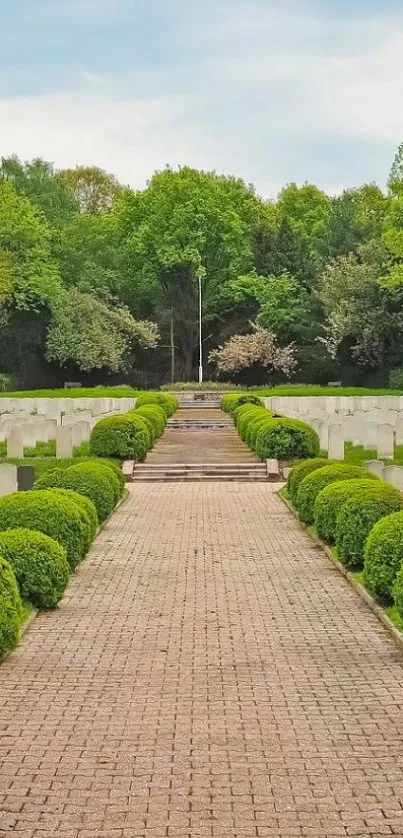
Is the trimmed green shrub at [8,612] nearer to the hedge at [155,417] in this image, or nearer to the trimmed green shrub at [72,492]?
the trimmed green shrub at [72,492]

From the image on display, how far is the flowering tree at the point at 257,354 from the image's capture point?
60.4 meters

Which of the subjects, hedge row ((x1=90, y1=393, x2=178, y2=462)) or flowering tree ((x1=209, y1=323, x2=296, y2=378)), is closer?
hedge row ((x1=90, y1=393, x2=178, y2=462))

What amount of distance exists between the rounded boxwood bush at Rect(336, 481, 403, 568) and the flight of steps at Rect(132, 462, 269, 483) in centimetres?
961

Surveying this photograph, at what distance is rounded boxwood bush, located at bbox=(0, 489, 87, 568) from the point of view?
10578 mm

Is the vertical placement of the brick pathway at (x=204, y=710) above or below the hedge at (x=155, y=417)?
below

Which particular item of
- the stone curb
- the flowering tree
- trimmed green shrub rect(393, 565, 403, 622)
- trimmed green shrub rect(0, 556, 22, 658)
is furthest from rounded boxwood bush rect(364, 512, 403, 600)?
the flowering tree

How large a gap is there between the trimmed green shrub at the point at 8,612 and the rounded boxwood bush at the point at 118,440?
1460cm

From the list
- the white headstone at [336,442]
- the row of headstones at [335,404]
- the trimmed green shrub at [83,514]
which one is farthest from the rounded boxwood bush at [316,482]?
the row of headstones at [335,404]

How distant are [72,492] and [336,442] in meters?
9.69

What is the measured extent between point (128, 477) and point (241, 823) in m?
16.5

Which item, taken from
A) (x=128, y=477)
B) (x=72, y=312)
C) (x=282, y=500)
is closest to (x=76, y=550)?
(x=282, y=500)

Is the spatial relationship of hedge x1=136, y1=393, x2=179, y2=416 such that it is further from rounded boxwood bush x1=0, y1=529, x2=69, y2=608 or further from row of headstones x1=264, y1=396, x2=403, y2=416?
rounded boxwood bush x1=0, y1=529, x2=69, y2=608

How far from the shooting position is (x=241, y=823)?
187 inches

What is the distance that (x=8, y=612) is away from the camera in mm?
7551
